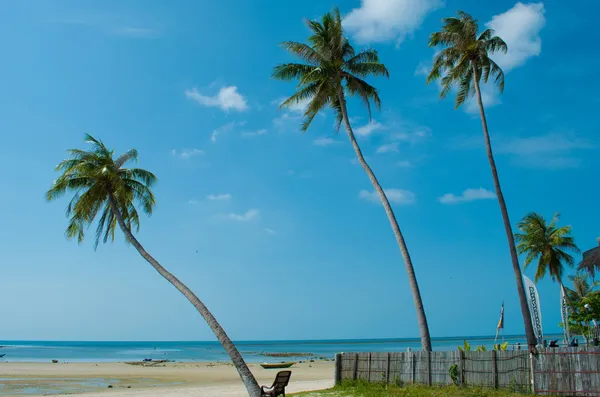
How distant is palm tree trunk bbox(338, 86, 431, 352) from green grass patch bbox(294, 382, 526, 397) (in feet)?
6.03

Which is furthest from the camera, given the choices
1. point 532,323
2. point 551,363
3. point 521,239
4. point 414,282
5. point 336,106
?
point 521,239

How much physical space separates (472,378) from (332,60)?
12836 millimetres

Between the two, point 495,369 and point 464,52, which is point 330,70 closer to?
point 464,52

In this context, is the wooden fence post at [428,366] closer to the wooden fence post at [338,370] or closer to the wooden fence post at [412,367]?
the wooden fence post at [412,367]

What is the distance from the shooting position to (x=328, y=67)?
20.3 meters

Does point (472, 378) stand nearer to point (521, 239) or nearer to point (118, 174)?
point (118, 174)

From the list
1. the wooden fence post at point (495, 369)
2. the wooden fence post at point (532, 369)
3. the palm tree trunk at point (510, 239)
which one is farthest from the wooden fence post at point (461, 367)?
the palm tree trunk at point (510, 239)

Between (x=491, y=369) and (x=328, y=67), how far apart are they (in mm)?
12551

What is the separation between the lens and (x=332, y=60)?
20406 millimetres

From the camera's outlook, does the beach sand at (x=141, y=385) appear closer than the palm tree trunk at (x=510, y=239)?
No

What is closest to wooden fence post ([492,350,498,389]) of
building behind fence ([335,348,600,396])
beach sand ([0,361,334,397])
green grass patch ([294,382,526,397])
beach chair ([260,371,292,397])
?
building behind fence ([335,348,600,396])

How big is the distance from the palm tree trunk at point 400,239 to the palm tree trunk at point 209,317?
566 centimetres

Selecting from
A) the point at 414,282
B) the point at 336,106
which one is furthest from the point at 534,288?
the point at 336,106

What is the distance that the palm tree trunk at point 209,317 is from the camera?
15.7 metres
